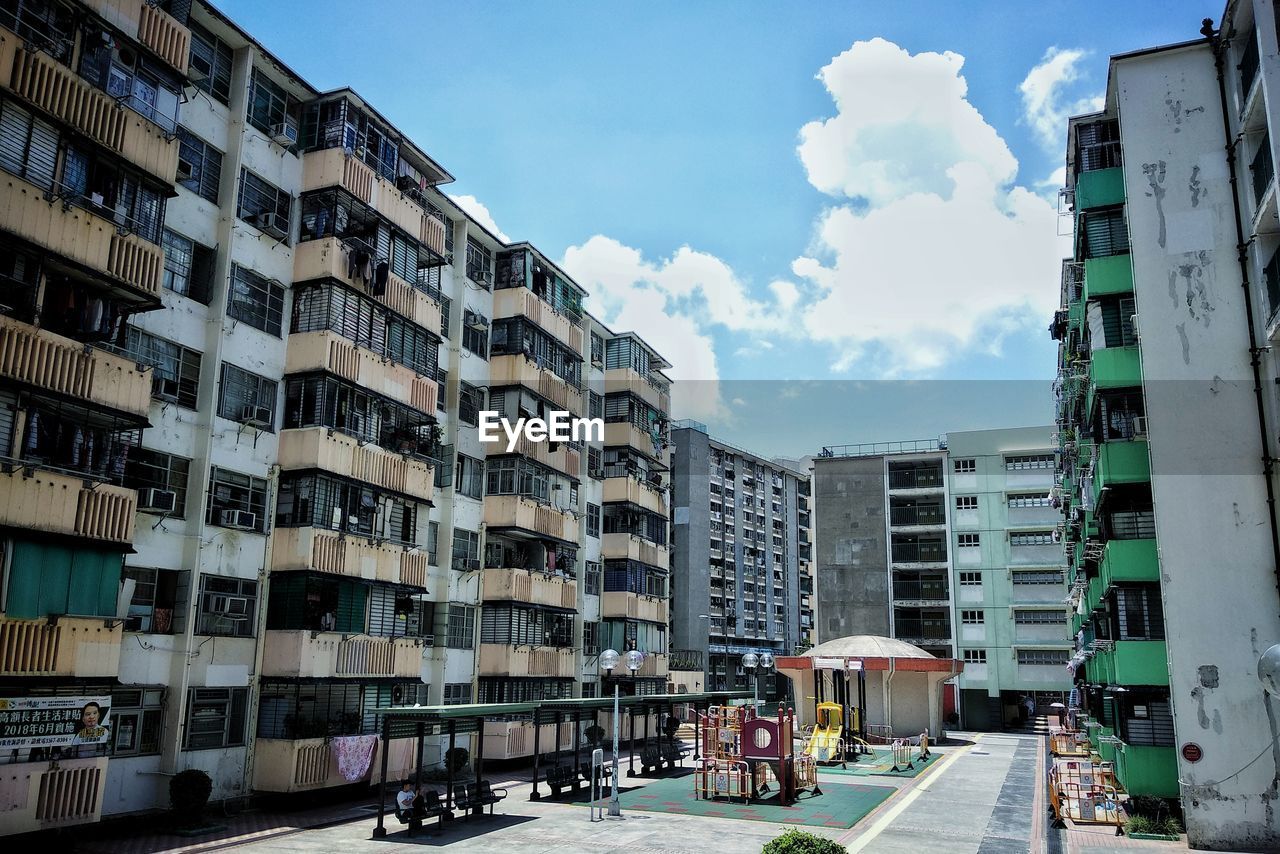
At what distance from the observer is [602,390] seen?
5462 centimetres

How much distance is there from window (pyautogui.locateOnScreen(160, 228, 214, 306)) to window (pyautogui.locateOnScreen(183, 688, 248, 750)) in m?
11.3

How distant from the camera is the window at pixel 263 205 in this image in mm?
29859

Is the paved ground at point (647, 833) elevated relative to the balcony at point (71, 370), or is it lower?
lower

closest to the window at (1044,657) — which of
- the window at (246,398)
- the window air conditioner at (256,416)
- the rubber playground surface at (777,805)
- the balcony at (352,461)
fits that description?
the rubber playground surface at (777,805)

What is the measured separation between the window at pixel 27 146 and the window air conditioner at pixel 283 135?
894cm

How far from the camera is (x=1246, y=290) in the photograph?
26.0 m

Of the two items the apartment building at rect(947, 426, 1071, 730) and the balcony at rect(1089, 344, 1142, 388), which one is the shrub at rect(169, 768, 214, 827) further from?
the apartment building at rect(947, 426, 1071, 730)

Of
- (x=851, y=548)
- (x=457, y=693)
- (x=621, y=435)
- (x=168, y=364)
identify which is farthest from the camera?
(x=851, y=548)

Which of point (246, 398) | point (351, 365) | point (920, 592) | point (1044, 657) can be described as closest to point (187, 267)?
point (246, 398)

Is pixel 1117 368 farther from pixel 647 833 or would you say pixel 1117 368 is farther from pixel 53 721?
pixel 53 721

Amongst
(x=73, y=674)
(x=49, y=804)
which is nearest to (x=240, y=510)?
(x=73, y=674)

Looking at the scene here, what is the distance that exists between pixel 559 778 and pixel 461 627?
9661 millimetres

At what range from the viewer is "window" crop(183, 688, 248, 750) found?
26.4 metres

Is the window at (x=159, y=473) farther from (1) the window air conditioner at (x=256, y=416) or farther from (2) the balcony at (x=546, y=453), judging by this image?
(2) the balcony at (x=546, y=453)
